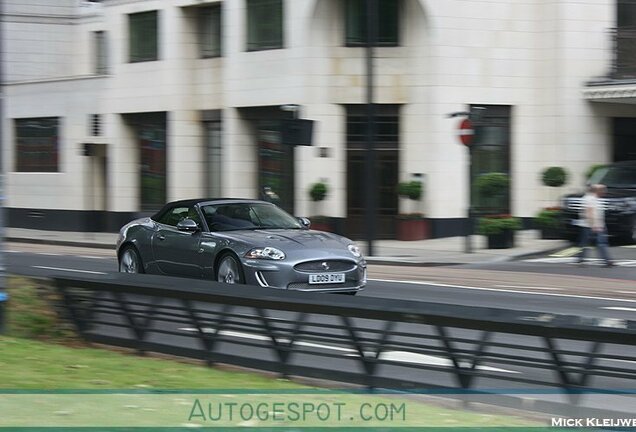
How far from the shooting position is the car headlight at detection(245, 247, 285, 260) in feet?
44.4

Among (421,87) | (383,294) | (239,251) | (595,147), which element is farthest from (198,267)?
(595,147)

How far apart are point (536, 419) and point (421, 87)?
22.4 metres

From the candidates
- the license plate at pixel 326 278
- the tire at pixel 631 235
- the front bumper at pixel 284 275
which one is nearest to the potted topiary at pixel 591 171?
the tire at pixel 631 235

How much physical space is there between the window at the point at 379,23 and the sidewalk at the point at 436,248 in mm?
5416

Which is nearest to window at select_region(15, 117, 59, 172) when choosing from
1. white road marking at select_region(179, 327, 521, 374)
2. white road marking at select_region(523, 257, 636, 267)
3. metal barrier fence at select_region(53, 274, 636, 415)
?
white road marking at select_region(523, 257, 636, 267)

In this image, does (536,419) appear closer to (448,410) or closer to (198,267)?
(448,410)

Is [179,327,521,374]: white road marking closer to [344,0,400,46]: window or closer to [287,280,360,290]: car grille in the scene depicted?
[287,280,360,290]: car grille

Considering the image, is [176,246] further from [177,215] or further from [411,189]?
[411,189]

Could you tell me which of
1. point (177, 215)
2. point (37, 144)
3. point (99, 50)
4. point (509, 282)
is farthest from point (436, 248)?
point (99, 50)

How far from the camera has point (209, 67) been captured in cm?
3362

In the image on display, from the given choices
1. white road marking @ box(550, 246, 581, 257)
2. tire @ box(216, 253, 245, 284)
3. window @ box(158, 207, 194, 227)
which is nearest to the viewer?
tire @ box(216, 253, 245, 284)

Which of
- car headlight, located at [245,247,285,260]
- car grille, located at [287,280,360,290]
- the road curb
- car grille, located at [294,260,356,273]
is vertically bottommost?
the road curb

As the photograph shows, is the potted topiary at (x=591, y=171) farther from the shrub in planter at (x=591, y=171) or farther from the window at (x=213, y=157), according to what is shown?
the window at (x=213, y=157)

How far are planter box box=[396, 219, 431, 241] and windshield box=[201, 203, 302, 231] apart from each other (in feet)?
45.1
